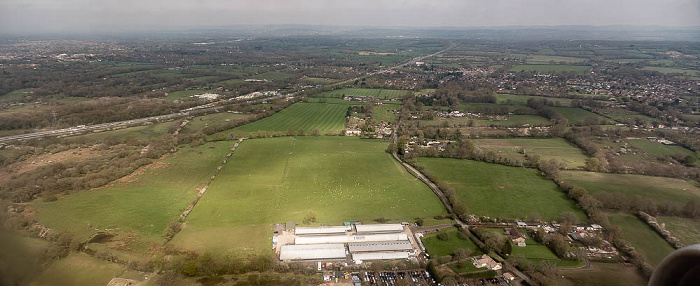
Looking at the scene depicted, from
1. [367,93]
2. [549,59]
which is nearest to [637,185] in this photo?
[367,93]

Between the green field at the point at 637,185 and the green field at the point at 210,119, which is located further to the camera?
the green field at the point at 210,119

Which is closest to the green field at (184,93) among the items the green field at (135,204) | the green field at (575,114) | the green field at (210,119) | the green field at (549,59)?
the green field at (210,119)

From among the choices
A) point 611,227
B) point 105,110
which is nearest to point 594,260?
point 611,227

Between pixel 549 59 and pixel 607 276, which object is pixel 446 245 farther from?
pixel 549 59

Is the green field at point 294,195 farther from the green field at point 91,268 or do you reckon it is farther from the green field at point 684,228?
the green field at point 684,228

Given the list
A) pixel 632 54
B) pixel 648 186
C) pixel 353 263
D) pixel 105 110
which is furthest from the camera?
pixel 632 54

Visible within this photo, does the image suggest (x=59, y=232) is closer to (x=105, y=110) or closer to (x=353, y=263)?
(x=353, y=263)

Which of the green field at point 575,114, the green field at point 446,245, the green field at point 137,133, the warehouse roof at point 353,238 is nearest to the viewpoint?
the green field at point 446,245
